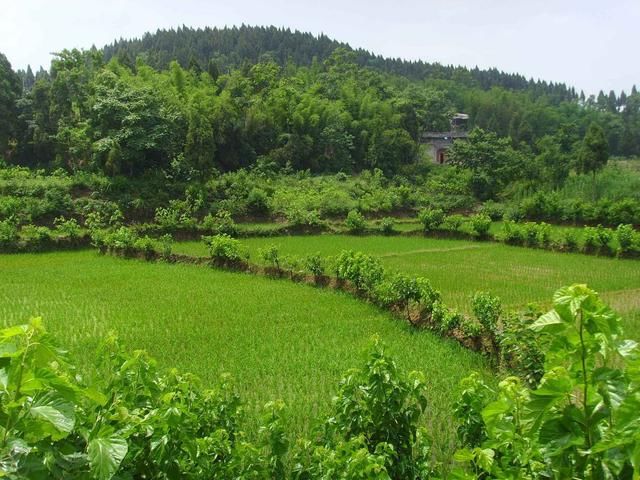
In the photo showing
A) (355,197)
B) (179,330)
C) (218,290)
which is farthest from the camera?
(355,197)

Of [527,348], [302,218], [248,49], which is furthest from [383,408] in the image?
[248,49]

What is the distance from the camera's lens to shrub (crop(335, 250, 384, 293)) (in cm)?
1242

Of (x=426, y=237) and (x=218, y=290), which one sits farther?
(x=426, y=237)

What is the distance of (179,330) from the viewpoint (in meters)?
10.1

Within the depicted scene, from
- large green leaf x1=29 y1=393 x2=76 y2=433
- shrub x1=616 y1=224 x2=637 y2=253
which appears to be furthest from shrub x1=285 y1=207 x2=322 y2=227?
large green leaf x1=29 y1=393 x2=76 y2=433

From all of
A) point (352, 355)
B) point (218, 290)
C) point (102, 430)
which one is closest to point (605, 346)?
point (102, 430)

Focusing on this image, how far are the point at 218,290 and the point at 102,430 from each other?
11508 millimetres

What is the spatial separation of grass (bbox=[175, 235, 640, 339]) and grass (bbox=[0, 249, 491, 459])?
318 centimetres

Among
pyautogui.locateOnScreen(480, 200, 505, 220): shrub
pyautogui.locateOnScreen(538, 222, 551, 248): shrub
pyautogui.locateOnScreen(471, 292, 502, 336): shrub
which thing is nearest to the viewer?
pyautogui.locateOnScreen(471, 292, 502, 336): shrub

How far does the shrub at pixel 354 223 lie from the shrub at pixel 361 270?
11.2 meters

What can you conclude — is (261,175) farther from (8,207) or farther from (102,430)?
(102,430)

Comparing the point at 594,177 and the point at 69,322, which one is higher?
the point at 594,177

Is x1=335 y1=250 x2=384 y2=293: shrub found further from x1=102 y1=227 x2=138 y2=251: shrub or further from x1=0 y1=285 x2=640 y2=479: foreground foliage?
x1=102 y1=227 x2=138 y2=251: shrub

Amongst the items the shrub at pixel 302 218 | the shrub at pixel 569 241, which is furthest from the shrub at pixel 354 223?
the shrub at pixel 569 241
